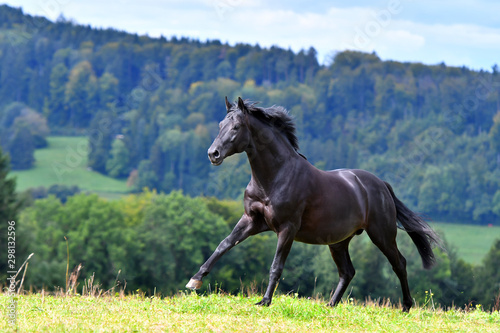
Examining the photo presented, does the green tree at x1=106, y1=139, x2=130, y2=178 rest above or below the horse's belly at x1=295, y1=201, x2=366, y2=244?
below

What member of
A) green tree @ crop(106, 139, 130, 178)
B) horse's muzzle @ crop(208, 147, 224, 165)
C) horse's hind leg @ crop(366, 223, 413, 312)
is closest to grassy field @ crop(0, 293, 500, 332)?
horse's hind leg @ crop(366, 223, 413, 312)

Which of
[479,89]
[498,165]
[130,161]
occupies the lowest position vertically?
[130,161]

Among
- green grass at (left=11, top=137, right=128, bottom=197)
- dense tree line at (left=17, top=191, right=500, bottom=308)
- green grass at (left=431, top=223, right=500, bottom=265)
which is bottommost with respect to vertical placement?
green grass at (left=11, top=137, right=128, bottom=197)

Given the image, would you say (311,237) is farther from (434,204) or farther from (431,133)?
(431,133)

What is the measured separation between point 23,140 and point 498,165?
106178 mm

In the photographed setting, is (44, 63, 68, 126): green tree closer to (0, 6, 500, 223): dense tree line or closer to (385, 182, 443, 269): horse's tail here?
(0, 6, 500, 223): dense tree line

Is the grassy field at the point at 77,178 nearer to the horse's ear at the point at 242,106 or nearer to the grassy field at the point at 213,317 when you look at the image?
the grassy field at the point at 213,317

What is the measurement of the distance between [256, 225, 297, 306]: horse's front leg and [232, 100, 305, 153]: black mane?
130 centimetres

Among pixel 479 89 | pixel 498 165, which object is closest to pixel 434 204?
pixel 498 165

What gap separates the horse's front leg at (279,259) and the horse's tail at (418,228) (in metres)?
2.46

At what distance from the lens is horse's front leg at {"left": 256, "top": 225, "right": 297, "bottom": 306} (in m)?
7.96

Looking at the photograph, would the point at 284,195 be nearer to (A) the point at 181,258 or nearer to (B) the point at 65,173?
(A) the point at 181,258

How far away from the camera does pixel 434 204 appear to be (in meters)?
121

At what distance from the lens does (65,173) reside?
430ft
